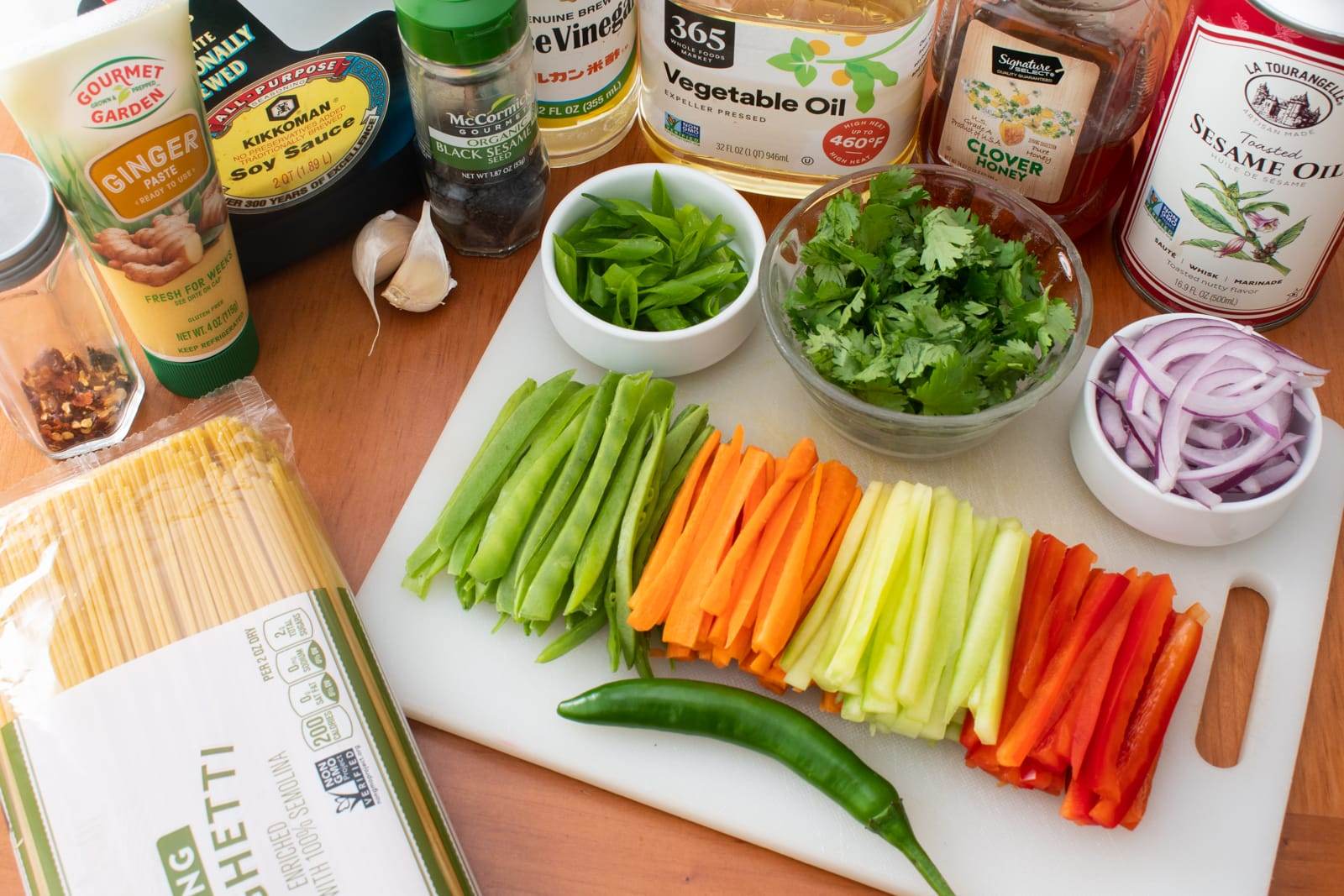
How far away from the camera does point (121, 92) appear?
118 centimetres

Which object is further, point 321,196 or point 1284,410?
point 321,196

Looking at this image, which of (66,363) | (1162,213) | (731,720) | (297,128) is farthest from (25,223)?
(1162,213)

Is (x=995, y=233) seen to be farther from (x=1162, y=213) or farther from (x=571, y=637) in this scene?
(x=571, y=637)

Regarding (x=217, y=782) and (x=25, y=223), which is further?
(x=25, y=223)

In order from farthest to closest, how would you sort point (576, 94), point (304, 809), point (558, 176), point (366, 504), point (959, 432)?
point (558, 176) < point (576, 94) < point (366, 504) < point (959, 432) < point (304, 809)

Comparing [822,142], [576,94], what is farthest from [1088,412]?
[576,94]

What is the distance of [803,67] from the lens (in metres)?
1.56

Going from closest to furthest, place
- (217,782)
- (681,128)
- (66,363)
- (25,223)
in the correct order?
1. (217,782)
2. (25,223)
3. (66,363)
4. (681,128)

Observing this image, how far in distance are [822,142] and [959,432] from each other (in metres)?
0.53

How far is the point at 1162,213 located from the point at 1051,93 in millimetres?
226

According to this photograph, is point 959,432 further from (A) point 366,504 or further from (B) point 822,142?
(A) point 366,504

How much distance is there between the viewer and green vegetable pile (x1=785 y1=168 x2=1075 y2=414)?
136 cm

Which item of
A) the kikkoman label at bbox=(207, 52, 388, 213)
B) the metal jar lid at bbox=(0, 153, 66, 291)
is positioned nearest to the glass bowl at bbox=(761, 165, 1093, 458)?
the kikkoman label at bbox=(207, 52, 388, 213)

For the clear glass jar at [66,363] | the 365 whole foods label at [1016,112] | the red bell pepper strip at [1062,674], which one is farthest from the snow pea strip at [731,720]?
the 365 whole foods label at [1016,112]
